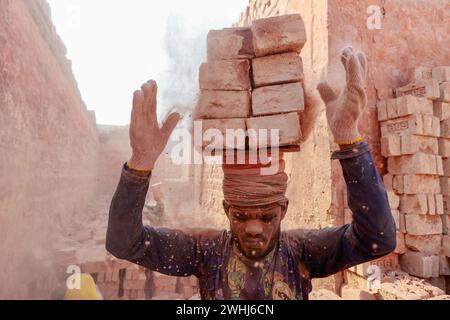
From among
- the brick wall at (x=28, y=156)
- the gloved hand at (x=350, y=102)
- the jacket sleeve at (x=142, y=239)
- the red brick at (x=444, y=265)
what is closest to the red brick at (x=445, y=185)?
the red brick at (x=444, y=265)

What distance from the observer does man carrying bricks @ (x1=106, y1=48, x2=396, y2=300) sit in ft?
5.60

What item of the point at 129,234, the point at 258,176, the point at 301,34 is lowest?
the point at 129,234

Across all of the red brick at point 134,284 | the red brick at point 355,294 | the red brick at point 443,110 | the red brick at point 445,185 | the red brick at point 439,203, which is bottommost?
the red brick at point 134,284

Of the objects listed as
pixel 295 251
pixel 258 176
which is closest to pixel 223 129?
pixel 258 176

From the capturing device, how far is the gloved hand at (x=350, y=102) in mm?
1688

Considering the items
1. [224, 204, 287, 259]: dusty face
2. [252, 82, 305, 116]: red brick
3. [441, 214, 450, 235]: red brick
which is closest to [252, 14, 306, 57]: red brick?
[252, 82, 305, 116]: red brick

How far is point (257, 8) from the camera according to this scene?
7.33m

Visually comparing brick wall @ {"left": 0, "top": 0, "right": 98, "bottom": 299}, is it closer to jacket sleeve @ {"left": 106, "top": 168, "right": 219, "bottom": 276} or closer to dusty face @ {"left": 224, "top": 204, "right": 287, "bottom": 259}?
jacket sleeve @ {"left": 106, "top": 168, "right": 219, "bottom": 276}

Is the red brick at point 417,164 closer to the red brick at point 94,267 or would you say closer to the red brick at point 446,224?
the red brick at point 446,224

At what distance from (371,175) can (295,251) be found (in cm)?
71

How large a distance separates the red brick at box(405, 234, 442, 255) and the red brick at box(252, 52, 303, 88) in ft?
11.2

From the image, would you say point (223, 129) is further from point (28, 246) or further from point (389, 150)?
point (28, 246)

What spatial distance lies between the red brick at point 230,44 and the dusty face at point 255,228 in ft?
3.61

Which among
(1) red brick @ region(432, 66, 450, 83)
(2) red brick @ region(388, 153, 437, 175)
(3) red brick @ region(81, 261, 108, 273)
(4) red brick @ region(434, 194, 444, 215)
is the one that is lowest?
(3) red brick @ region(81, 261, 108, 273)
